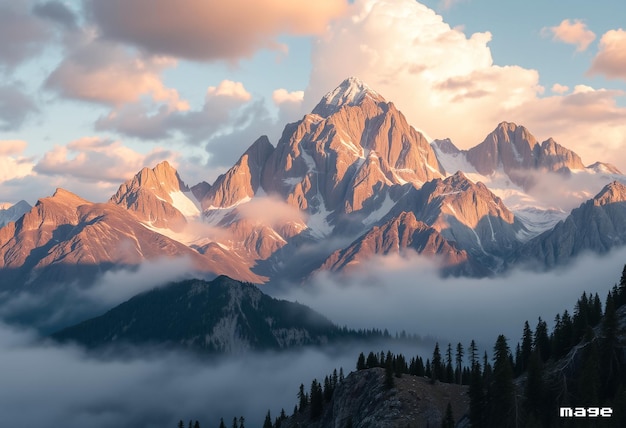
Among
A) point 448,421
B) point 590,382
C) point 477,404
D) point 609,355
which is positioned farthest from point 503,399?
point 609,355

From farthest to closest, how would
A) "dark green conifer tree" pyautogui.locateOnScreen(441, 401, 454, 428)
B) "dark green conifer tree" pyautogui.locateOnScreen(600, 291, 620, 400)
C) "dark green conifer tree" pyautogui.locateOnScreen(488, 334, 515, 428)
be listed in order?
"dark green conifer tree" pyautogui.locateOnScreen(441, 401, 454, 428)
"dark green conifer tree" pyautogui.locateOnScreen(488, 334, 515, 428)
"dark green conifer tree" pyautogui.locateOnScreen(600, 291, 620, 400)

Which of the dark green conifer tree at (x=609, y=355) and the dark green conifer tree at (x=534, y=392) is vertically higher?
the dark green conifer tree at (x=609, y=355)

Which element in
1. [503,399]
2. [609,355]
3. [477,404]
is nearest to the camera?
[609,355]

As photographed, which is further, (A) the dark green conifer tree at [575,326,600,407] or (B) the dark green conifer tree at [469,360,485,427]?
(B) the dark green conifer tree at [469,360,485,427]

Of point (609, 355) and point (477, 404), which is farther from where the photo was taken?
point (477, 404)

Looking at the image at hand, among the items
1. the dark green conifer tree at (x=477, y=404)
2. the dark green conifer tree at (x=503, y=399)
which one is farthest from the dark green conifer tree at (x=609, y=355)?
the dark green conifer tree at (x=477, y=404)

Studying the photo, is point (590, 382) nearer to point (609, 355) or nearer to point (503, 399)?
point (609, 355)

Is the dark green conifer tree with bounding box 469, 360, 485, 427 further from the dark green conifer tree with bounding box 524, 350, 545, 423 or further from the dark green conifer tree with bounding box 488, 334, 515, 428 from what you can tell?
the dark green conifer tree with bounding box 524, 350, 545, 423

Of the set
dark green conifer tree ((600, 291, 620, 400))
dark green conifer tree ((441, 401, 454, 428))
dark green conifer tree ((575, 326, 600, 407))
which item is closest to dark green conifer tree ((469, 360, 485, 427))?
dark green conifer tree ((441, 401, 454, 428))

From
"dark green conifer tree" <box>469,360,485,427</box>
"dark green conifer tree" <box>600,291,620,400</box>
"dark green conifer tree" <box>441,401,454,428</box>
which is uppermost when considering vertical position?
"dark green conifer tree" <box>600,291,620,400</box>

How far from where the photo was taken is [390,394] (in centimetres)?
19900

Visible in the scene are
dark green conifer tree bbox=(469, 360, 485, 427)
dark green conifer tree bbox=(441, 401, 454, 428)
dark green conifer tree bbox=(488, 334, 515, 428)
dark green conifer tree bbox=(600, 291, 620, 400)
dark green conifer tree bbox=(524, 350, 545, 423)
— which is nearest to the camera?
dark green conifer tree bbox=(600, 291, 620, 400)

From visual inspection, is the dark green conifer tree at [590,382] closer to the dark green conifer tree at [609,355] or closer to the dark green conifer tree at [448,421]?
the dark green conifer tree at [609,355]

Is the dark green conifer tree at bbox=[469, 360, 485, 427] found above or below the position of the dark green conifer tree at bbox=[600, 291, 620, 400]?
below
